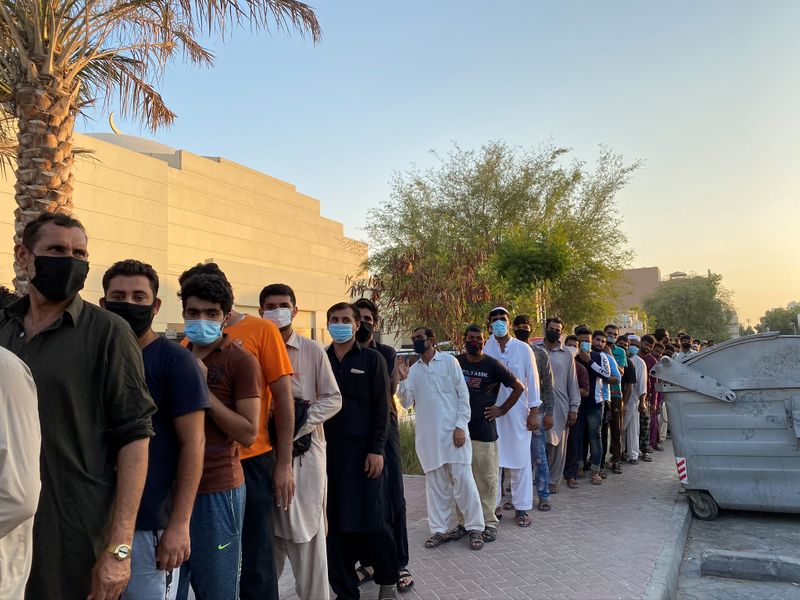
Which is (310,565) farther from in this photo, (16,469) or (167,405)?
(16,469)

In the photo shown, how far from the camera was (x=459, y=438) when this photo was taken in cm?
534

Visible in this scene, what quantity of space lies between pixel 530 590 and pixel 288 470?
2233 millimetres

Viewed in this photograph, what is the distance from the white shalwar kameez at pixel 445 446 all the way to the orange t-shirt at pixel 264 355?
7.60 feet

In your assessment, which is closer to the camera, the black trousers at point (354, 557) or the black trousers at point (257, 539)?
the black trousers at point (257, 539)

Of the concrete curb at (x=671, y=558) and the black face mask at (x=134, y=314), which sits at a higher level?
the black face mask at (x=134, y=314)

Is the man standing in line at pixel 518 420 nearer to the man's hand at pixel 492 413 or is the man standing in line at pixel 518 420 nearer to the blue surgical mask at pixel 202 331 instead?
the man's hand at pixel 492 413

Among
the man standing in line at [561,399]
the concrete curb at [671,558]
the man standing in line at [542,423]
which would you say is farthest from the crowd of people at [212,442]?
the concrete curb at [671,558]

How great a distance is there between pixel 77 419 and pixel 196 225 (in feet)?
144

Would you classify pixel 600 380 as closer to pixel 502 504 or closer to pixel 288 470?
pixel 502 504

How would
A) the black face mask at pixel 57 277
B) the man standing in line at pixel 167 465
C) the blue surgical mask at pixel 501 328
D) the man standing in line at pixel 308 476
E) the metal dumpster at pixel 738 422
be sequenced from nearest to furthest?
the black face mask at pixel 57 277 < the man standing in line at pixel 167 465 < the man standing in line at pixel 308 476 < the metal dumpster at pixel 738 422 < the blue surgical mask at pixel 501 328

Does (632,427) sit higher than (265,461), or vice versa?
(265,461)

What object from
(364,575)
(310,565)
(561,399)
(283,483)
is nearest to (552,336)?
(561,399)

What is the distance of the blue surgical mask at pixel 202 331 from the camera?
9.93 feet

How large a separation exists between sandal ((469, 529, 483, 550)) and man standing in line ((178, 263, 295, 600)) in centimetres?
249
